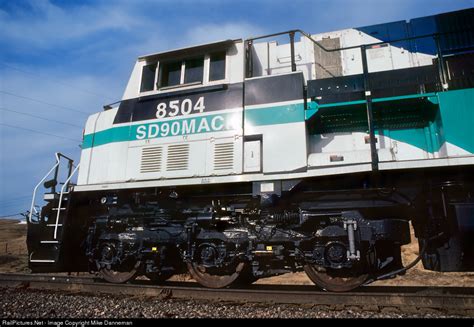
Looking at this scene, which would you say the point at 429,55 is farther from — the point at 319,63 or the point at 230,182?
the point at 230,182

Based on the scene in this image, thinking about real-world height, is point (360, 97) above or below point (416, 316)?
above

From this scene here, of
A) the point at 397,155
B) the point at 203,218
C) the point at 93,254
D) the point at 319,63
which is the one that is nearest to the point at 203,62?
the point at 319,63

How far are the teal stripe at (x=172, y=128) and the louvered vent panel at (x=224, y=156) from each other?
313 mm

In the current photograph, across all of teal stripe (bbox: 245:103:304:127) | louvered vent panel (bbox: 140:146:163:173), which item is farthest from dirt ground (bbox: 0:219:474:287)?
teal stripe (bbox: 245:103:304:127)

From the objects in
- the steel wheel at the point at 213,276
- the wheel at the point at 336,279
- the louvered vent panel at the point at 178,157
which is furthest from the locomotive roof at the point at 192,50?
the wheel at the point at 336,279

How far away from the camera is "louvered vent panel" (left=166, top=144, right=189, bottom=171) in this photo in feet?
19.1

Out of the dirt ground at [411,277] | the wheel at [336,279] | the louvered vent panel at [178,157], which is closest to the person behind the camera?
the wheel at [336,279]

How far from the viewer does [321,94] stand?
5.31 meters

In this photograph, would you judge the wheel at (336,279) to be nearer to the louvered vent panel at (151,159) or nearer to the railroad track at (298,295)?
the railroad track at (298,295)

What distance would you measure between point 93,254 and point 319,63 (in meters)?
5.65

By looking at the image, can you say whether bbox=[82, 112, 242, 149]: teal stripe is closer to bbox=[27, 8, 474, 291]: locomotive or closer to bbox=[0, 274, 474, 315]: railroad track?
bbox=[27, 8, 474, 291]: locomotive

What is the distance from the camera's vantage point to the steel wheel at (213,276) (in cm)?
554
